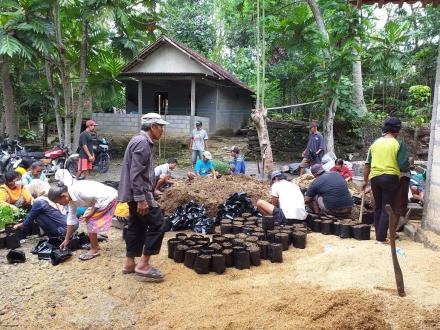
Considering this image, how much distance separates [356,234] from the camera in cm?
590

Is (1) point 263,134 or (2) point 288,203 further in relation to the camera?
(1) point 263,134

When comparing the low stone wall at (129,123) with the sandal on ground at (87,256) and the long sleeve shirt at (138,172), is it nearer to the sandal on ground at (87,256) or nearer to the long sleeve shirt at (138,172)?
the sandal on ground at (87,256)

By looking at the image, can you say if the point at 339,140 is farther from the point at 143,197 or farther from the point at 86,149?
the point at 143,197

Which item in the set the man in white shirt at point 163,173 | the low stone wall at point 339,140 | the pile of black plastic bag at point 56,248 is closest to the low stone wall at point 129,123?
the low stone wall at point 339,140

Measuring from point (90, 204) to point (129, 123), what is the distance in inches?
513

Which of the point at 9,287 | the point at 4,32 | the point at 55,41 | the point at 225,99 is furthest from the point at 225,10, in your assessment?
the point at 9,287

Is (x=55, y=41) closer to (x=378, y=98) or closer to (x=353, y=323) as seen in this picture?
(x=353, y=323)

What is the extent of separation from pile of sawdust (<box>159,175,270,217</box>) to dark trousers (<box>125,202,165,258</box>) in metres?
2.70

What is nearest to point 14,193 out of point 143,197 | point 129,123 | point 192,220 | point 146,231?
point 192,220

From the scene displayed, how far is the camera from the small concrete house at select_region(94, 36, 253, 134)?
16.9 meters

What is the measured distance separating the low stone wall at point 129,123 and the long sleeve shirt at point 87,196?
12.0 m

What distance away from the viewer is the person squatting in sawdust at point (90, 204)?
4.79 meters

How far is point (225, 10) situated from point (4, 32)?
1339cm

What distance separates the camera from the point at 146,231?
175 inches
